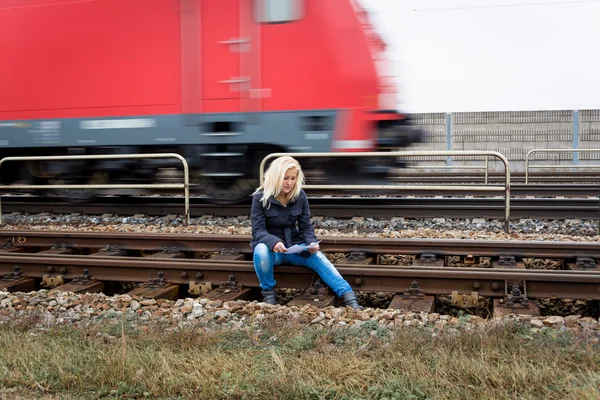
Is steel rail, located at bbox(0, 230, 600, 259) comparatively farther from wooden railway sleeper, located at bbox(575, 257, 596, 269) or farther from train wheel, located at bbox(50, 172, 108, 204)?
train wheel, located at bbox(50, 172, 108, 204)

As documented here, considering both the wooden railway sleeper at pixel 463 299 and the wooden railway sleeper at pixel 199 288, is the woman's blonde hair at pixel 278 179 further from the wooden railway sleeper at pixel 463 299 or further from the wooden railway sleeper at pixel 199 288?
the wooden railway sleeper at pixel 463 299

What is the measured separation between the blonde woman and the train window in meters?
4.21

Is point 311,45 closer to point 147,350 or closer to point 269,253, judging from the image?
point 269,253

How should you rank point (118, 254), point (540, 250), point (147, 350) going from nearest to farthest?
point (147, 350) → point (540, 250) → point (118, 254)

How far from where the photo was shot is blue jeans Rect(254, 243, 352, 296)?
4.65 metres

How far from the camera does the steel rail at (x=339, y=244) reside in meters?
5.48

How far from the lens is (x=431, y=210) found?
27.5ft

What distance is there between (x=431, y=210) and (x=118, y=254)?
4121 millimetres

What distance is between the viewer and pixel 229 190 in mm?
9336

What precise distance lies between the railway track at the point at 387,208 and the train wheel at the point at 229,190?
133 millimetres

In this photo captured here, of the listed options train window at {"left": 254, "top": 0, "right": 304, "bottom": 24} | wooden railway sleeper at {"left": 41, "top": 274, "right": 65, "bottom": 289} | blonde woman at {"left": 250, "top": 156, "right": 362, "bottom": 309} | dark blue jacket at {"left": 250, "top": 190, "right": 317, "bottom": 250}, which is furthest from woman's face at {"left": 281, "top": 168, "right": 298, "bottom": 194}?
train window at {"left": 254, "top": 0, "right": 304, "bottom": 24}

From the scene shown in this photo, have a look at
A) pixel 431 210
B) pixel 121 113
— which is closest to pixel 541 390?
pixel 431 210

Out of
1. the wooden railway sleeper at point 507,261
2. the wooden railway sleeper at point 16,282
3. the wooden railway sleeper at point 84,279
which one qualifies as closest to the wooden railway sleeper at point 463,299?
the wooden railway sleeper at point 507,261

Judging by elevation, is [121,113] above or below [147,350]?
above
